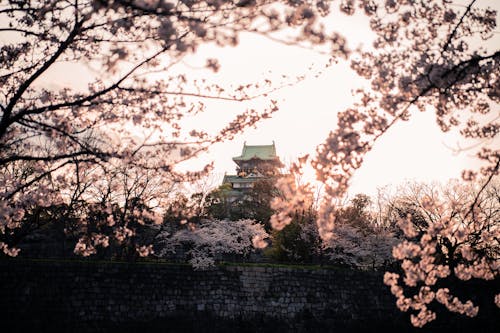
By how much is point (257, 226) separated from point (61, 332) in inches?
468

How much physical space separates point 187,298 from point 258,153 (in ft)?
111

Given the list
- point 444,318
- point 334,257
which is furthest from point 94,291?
point 444,318

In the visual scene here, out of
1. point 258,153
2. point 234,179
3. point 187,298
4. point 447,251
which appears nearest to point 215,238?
point 187,298

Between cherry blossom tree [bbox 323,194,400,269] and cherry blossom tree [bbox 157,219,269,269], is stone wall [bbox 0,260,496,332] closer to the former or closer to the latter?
cherry blossom tree [bbox 323,194,400,269]

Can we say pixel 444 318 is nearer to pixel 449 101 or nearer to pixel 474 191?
pixel 474 191

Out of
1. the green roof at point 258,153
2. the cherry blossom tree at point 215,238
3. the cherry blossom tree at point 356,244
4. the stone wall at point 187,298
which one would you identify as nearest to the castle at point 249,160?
the green roof at point 258,153

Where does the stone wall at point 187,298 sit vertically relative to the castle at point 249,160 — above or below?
below

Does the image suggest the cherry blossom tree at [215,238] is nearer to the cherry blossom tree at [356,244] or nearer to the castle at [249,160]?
the cherry blossom tree at [356,244]

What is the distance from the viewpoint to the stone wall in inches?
485

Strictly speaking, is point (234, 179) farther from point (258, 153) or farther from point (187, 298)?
point (187, 298)

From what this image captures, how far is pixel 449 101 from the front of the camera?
455 centimetres

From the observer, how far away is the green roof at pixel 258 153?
4663cm

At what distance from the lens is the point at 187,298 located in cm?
1450

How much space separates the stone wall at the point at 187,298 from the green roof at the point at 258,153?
30187mm
